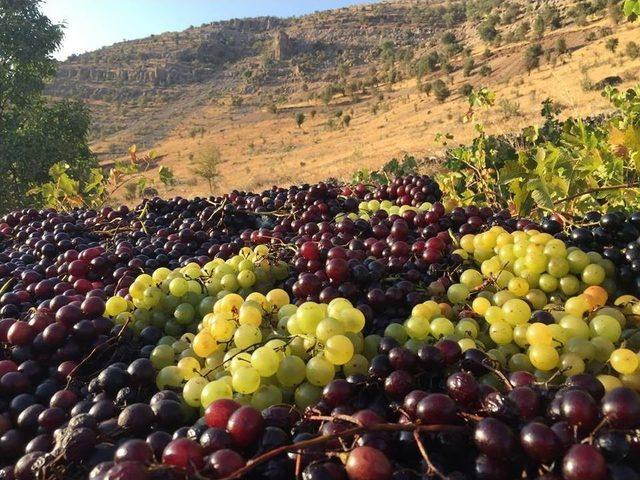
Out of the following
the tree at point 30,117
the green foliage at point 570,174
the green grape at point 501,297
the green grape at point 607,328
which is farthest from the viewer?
the tree at point 30,117

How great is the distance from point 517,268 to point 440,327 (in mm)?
610

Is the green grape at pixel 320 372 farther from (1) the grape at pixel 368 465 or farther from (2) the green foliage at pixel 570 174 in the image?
(2) the green foliage at pixel 570 174

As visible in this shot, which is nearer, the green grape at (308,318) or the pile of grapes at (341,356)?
the pile of grapes at (341,356)

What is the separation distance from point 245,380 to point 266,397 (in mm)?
88

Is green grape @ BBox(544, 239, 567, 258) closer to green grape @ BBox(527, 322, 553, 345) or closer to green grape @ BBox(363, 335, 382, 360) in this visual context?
green grape @ BBox(527, 322, 553, 345)

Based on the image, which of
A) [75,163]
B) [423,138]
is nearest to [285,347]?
[75,163]

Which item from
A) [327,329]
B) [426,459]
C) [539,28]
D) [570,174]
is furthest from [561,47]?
[426,459]

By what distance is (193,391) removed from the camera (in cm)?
155

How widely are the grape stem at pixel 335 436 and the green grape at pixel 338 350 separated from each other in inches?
16.0

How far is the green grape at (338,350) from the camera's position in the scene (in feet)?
5.11

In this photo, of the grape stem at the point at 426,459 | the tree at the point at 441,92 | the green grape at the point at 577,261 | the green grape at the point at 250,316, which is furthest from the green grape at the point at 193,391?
the tree at the point at 441,92

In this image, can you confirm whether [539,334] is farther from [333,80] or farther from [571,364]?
[333,80]

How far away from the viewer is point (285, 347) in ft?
5.57

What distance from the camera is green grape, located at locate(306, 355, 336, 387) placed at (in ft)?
5.08
